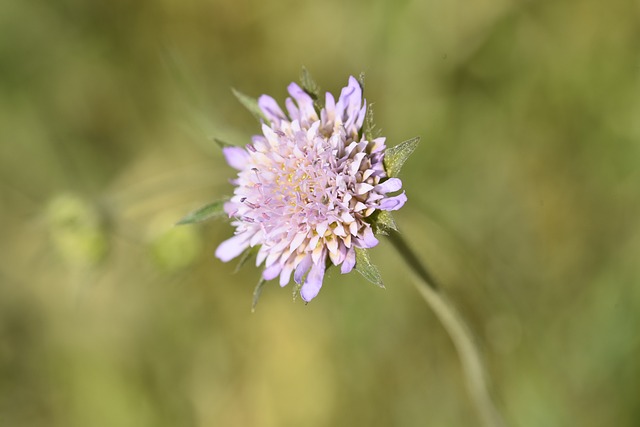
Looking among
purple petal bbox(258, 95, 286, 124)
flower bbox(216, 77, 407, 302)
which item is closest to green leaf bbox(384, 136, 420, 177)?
flower bbox(216, 77, 407, 302)

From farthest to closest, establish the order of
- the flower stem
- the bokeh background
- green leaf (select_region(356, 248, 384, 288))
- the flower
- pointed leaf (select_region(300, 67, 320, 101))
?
the bokeh background < the flower stem < pointed leaf (select_region(300, 67, 320, 101)) < the flower < green leaf (select_region(356, 248, 384, 288))

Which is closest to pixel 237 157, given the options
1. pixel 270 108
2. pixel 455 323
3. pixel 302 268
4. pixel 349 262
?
pixel 270 108

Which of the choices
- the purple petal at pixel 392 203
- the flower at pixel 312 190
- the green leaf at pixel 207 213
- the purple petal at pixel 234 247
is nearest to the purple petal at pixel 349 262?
the flower at pixel 312 190

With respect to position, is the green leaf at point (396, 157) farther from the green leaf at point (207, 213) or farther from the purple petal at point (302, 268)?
the green leaf at point (207, 213)

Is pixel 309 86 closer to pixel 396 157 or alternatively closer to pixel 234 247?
pixel 396 157

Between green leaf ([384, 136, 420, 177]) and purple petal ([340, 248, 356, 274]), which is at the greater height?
green leaf ([384, 136, 420, 177])

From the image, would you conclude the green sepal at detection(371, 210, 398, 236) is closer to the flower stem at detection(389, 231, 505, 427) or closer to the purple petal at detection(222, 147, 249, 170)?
the flower stem at detection(389, 231, 505, 427)
